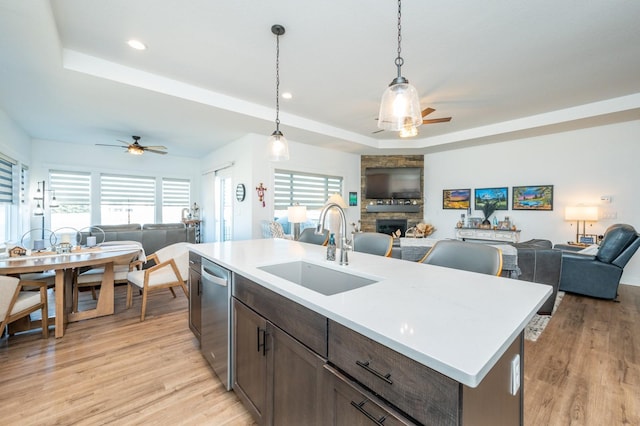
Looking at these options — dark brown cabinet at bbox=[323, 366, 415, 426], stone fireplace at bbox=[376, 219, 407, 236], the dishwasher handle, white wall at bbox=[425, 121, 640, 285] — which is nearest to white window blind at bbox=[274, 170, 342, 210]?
stone fireplace at bbox=[376, 219, 407, 236]

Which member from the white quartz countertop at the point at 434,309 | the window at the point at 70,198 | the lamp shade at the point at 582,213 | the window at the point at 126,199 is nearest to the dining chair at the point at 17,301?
the white quartz countertop at the point at 434,309

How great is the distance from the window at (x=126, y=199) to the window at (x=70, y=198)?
0.92ft

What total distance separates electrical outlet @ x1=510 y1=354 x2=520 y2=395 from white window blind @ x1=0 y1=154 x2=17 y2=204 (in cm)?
631

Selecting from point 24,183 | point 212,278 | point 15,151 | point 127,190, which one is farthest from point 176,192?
point 212,278

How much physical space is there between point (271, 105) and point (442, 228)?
4933 millimetres

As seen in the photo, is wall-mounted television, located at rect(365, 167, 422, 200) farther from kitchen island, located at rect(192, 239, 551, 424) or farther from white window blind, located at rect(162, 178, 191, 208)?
kitchen island, located at rect(192, 239, 551, 424)

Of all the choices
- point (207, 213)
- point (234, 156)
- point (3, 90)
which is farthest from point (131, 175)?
point (3, 90)

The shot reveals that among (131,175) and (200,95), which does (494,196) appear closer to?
(200,95)

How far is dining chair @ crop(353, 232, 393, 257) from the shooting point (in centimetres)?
223

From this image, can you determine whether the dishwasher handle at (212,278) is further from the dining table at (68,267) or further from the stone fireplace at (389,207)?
the stone fireplace at (389,207)

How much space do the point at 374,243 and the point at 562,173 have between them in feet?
16.3

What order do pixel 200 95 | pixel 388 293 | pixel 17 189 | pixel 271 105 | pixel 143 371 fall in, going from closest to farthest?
pixel 388 293 < pixel 143 371 < pixel 200 95 < pixel 271 105 < pixel 17 189

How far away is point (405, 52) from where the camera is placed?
2781mm

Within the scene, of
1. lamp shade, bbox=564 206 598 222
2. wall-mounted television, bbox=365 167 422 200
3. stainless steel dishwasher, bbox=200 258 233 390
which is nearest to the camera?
stainless steel dishwasher, bbox=200 258 233 390
